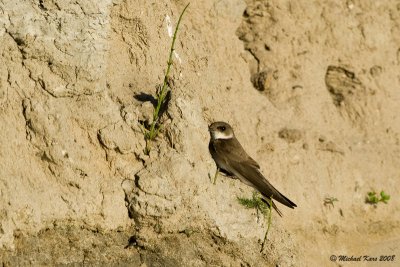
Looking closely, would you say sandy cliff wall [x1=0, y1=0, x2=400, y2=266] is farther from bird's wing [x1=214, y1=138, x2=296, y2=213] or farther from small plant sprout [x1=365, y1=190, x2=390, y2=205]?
bird's wing [x1=214, y1=138, x2=296, y2=213]

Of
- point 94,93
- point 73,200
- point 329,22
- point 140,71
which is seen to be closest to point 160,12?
point 140,71

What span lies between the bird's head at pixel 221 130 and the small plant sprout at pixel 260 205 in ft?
1.33

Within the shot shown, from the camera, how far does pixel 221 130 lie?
4.45m

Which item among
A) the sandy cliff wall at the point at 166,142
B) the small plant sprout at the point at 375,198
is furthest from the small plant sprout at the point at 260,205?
the small plant sprout at the point at 375,198

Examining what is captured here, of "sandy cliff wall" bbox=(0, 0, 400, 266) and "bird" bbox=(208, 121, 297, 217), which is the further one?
"bird" bbox=(208, 121, 297, 217)

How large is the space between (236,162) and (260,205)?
459mm

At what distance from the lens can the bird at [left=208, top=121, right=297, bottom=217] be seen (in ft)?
14.2

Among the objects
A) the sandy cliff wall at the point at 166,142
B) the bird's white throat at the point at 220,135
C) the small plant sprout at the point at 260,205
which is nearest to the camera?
the sandy cliff wall at the point at 166,142

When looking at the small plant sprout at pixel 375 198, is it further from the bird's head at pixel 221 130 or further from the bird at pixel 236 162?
the bird's head at pixel 221 130

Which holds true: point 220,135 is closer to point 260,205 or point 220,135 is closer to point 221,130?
point 221,130

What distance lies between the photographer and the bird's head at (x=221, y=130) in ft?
14.3

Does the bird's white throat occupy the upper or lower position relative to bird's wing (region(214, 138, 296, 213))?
upper

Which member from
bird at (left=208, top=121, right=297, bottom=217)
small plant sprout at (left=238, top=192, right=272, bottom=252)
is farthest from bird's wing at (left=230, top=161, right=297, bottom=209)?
small plant sprout at (left=238, top=192, right=272, bottom=252)

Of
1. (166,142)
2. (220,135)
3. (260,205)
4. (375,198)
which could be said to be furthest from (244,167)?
(375,198)
